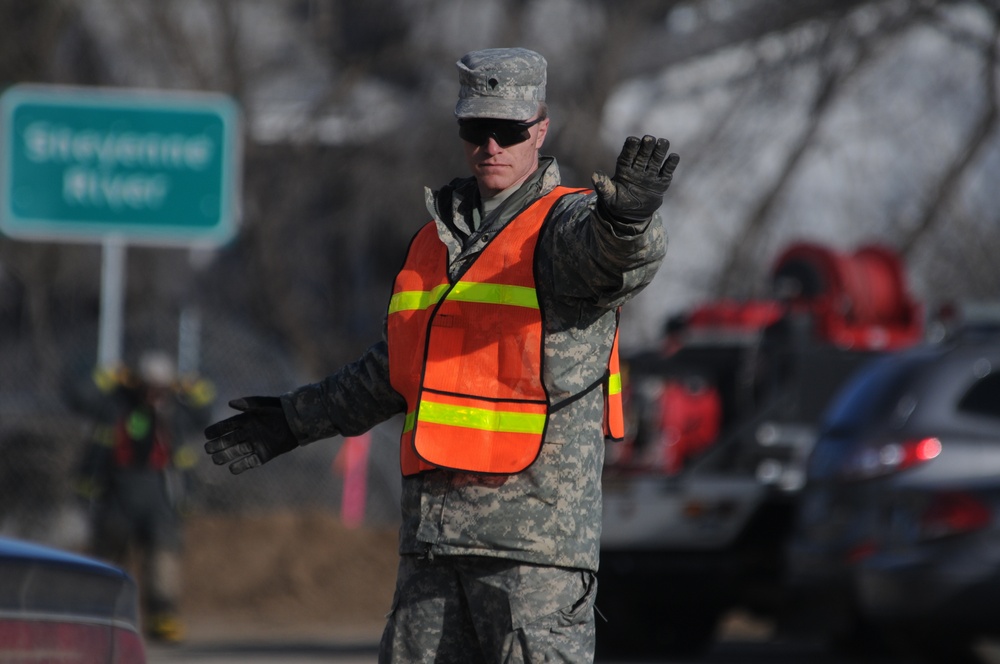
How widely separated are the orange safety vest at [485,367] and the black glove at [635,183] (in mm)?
380

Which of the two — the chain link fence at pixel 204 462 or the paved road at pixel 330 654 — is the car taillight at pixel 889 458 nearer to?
the paved road at pixel 330 654

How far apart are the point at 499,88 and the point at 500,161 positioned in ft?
0.53

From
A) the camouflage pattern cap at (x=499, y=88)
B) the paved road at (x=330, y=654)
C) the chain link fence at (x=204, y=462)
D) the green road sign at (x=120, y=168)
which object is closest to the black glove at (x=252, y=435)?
the camouflage pattern cap at (x=499, y=88)

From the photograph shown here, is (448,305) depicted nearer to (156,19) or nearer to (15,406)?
(15,406)

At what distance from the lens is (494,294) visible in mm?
4121

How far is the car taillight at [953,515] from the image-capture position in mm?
7750

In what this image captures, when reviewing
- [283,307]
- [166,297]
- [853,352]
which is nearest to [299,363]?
[283,307]

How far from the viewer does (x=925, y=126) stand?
20.1m

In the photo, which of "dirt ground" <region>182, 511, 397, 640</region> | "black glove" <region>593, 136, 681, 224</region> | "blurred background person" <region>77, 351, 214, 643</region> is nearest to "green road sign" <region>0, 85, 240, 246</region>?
"blurred background person" <region>77, 351, 214, 643</region>

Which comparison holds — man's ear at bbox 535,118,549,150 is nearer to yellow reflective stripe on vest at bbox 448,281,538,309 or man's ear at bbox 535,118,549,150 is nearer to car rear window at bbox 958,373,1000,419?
yellow reflective stripe on vest at bbox 448,281,538,309

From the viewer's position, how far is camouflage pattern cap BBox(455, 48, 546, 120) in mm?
4211

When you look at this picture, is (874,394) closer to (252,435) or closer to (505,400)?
(252,435)

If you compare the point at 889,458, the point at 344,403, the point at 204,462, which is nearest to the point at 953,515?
the point at 889,458

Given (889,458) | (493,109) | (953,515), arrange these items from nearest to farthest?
(493,109) → (953,515) → (889,458)
